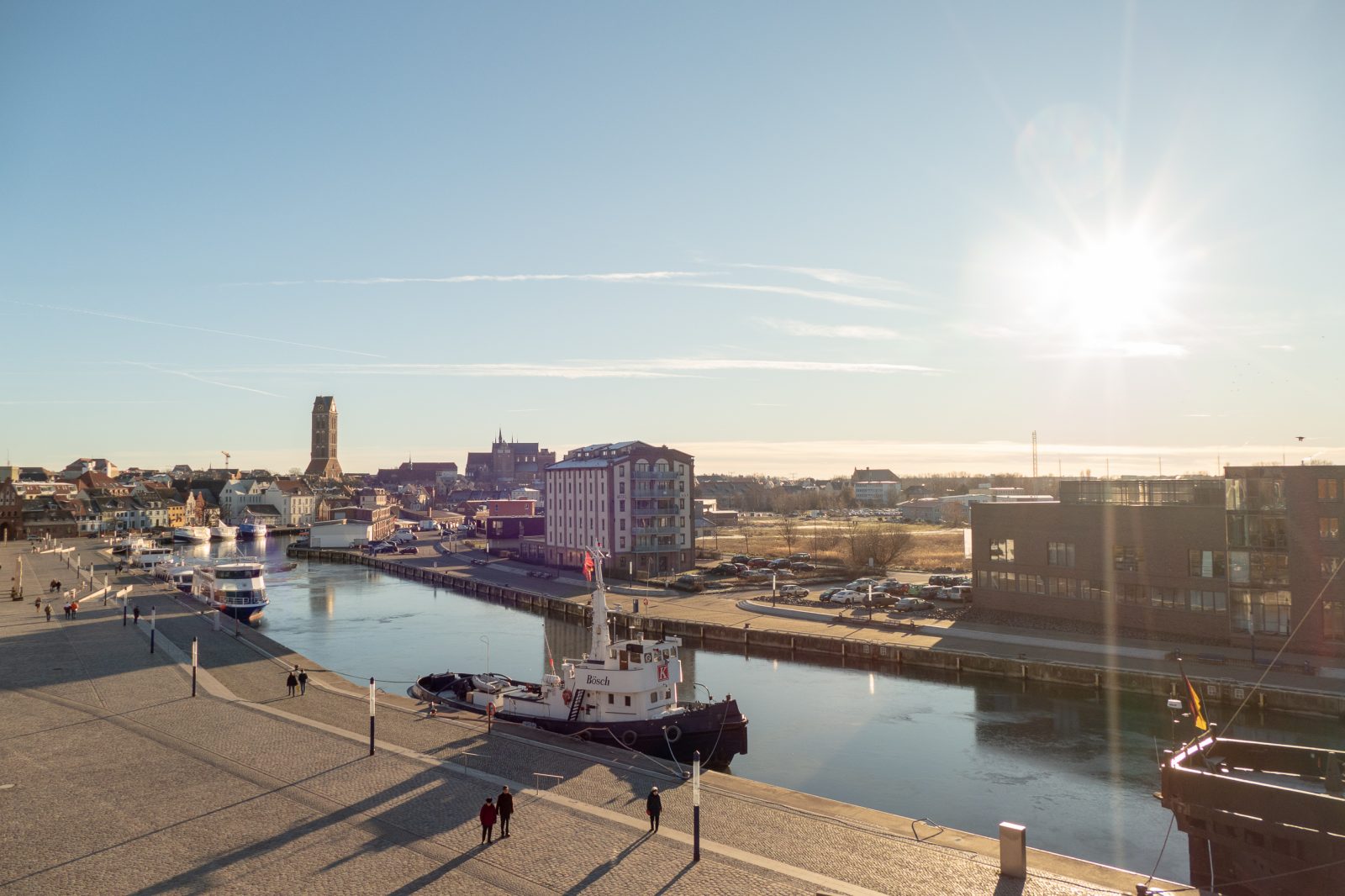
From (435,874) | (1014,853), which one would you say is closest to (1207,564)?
(1014,853)

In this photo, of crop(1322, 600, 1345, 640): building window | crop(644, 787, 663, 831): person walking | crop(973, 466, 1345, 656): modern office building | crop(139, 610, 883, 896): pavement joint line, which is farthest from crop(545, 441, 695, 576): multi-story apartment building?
crop(644, 787, 663, 831): person walking

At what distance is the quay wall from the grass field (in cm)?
4073

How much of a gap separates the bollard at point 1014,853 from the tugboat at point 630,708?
15.3 m

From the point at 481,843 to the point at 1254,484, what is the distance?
165 ft

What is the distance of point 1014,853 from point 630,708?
19.1 metres

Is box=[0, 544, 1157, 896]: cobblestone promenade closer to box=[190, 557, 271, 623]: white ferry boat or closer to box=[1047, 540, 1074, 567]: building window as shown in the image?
box=[1047, 540, 1074, 567]: building window

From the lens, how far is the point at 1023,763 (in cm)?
3553

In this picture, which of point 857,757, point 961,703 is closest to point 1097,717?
point 961,703

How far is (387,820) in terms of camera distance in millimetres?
22828

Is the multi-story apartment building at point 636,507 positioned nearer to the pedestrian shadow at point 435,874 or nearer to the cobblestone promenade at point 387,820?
the cobblestone promenade at point 387,820

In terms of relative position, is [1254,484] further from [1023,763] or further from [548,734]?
[548,734]

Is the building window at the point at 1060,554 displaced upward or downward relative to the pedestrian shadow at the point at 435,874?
upward

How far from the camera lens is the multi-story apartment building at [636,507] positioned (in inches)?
3841

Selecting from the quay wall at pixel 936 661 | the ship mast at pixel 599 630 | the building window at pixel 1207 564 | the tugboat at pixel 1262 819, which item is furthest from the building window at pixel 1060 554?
the ship mast at pixel 599 630
